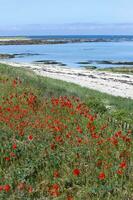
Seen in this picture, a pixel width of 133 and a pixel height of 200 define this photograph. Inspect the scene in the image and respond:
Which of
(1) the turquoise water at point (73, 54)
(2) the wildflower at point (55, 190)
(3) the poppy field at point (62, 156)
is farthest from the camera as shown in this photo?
(1) the turquoise water at point (73, 54)

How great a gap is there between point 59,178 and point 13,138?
5.76 feet

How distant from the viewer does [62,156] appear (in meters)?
8.47

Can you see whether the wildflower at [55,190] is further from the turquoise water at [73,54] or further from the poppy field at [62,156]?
the turquoise water at [73,54]

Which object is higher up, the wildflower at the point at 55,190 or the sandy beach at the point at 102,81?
the wildflower at the point at 55,190

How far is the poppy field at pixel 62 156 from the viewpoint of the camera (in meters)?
7.41

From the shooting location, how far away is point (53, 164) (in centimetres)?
830

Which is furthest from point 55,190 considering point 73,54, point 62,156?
point 73,54

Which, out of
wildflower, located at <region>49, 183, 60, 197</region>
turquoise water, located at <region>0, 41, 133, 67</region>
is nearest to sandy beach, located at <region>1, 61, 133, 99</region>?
wildflower, located at <region>49, 183, 60, 197</region>

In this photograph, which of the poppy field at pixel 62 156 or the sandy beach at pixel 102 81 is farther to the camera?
the sandy beach at pixel 102 81

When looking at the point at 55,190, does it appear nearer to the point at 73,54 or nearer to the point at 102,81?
the point at 102,81

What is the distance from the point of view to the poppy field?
7.41 meters

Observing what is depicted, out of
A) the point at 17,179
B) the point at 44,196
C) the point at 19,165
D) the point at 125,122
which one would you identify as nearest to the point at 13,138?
the point at 19,165

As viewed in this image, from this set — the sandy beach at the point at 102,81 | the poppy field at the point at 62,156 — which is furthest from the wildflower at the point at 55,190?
the sandy beach at the point at 102,81

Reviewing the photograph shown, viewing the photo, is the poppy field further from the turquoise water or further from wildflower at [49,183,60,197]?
the turquoise water
